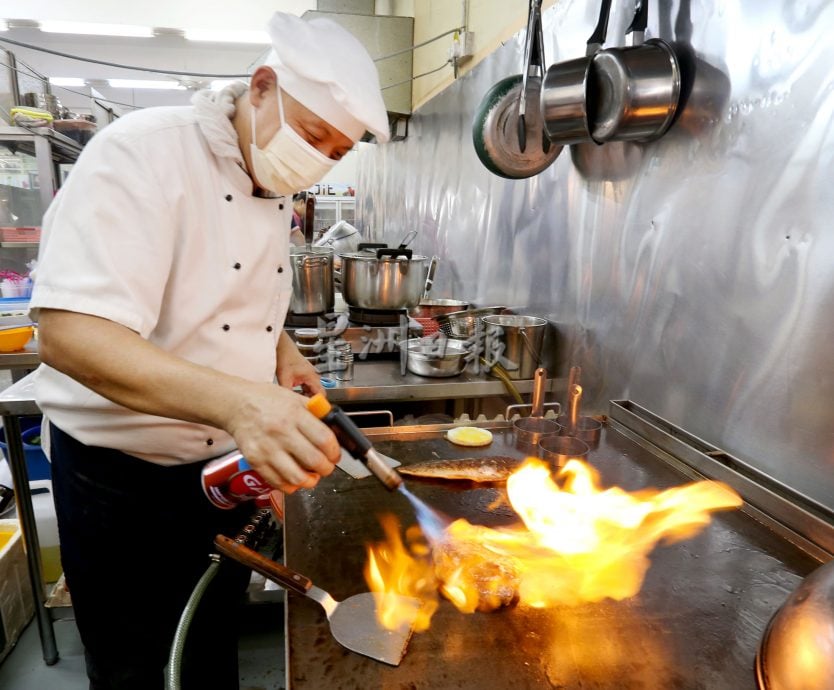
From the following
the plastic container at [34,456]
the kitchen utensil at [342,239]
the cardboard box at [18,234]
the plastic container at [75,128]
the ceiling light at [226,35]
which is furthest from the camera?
the ceiling light at [226,35]

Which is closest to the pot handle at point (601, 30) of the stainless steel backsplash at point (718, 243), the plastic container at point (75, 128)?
the stainless steel backsplash at point (718, 243)

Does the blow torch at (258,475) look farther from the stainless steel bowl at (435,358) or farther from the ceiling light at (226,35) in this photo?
the ceiling light at (226,35)

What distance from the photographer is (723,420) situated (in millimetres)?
1730

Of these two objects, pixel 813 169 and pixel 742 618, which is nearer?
pixel 742 618

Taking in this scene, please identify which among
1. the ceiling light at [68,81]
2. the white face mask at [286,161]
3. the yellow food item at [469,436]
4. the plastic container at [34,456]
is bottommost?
the plastic container at [34,456]

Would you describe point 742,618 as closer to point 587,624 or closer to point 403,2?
point 587,624

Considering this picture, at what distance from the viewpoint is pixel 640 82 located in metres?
1.78

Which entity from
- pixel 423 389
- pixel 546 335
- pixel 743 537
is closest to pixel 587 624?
pixel 743 537

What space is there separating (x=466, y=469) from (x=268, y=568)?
0.68m

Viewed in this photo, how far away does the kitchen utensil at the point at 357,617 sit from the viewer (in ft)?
3.19

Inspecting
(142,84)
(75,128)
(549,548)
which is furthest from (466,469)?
(142,84)

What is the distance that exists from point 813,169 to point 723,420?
0.76 m

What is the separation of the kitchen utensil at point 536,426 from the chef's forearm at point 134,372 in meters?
1.11

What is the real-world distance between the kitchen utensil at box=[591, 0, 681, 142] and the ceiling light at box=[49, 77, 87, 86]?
1188cm
